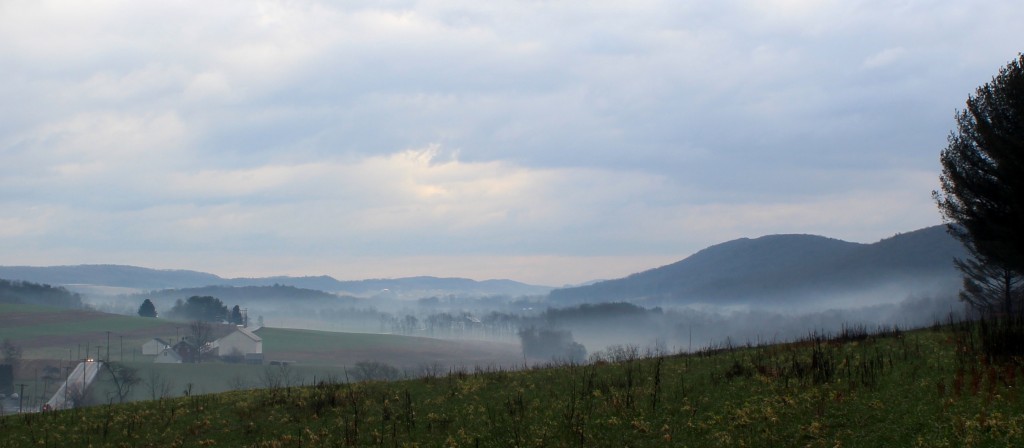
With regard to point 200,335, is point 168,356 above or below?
Answer: below

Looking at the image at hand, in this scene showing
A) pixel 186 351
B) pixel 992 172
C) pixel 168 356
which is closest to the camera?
pixel 992 172

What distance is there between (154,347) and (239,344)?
1506 centimetres

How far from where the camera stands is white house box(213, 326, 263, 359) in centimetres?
15112

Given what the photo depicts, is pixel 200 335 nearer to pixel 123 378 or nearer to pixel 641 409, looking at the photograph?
pixel 123 378

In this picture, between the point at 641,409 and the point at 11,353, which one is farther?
the point at 11,353

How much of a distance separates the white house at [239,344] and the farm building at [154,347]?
9.49 metres

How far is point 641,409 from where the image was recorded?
58.6 ft

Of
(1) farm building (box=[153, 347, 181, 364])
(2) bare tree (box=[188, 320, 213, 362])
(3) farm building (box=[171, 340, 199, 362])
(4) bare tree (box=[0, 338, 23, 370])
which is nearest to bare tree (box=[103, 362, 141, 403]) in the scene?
(4) bare tree (box=[0, 338, 23, 370])

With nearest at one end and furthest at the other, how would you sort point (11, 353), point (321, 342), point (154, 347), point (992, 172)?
point (992, 172)
point (11, 353)
point (154, 347)
point (321, 342)

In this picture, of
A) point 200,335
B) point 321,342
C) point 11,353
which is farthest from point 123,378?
point 321,342

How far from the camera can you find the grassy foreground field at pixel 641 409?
49.3 feet

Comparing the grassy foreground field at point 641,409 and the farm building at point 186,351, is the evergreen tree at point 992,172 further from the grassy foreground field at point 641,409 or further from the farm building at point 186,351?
the farm building at point 186,351

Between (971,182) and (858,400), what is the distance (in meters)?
22.4

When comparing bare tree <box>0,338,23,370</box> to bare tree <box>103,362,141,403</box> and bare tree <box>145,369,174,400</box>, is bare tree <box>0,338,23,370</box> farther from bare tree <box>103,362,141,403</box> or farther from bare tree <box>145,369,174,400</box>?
bare tree <box>145,369,174,400</box>
